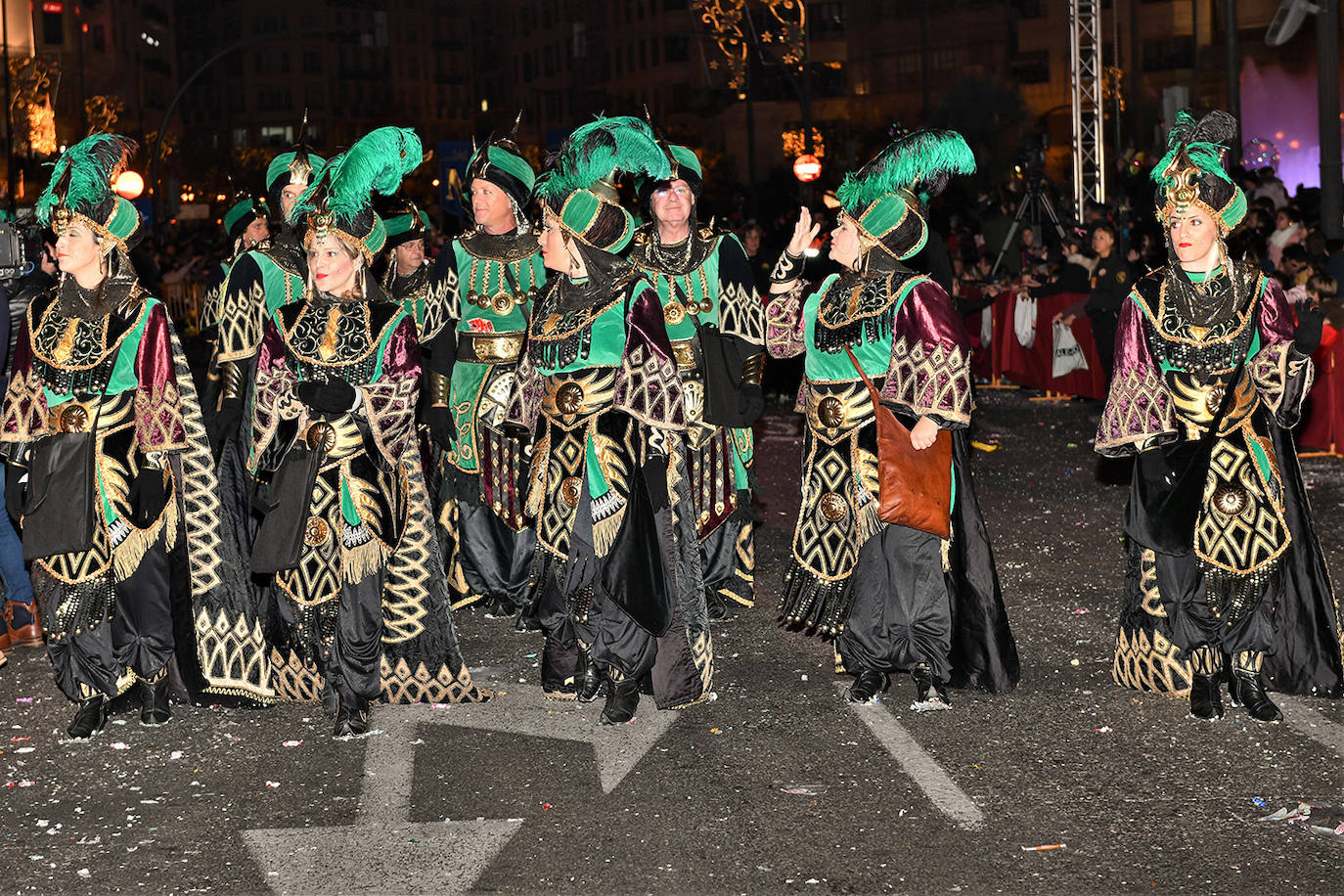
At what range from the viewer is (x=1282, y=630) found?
620 cm

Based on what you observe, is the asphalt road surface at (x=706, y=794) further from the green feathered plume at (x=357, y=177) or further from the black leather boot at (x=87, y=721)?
the green feathered plume at (x=357, y=177)

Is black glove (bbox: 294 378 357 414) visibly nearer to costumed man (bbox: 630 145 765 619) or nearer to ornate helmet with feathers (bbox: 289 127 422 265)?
ornate helmet with feathers (bbox: 289 127 422 265)

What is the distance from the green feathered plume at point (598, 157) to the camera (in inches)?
249

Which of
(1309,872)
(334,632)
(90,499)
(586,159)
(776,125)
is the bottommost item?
(1309,872)

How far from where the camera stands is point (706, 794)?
543cm

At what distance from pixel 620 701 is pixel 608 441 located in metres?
0.99

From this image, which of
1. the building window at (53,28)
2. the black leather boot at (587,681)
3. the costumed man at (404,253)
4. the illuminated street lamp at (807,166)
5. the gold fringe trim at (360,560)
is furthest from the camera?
the building window at (53,28)

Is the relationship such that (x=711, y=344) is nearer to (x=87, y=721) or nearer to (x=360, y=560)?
(x=360, y=560)

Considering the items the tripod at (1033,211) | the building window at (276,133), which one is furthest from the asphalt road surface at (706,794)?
the building window at (276,133)

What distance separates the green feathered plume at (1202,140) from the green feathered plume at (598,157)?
6.25ft

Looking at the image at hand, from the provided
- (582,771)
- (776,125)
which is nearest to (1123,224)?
(582,771)

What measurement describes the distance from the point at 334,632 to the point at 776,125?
85769 millimetres

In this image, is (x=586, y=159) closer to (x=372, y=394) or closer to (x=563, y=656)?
(x=372, y=394)

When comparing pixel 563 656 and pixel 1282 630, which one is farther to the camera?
pixel 563 656
